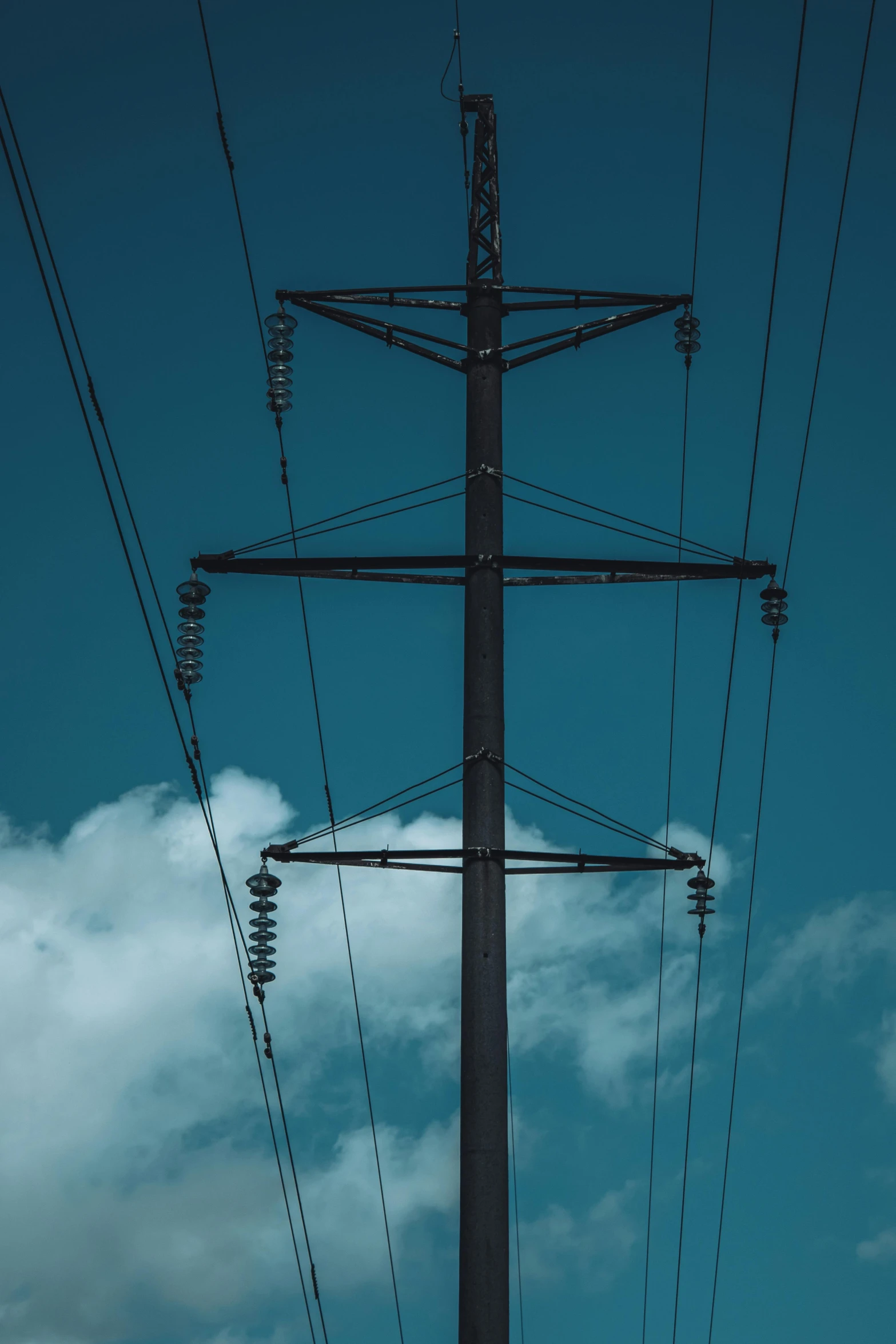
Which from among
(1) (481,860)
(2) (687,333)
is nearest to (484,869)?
(1) (481,860)

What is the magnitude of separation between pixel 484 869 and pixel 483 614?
6.82 ft

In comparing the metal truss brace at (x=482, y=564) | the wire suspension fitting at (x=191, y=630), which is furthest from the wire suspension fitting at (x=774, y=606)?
the wire suspension fitting at (x=191, y=630)

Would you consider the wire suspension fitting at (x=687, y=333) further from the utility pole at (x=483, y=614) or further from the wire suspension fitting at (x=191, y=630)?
the wire suspension fitting at (x=191, y=630)

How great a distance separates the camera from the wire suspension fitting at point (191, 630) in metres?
12.1

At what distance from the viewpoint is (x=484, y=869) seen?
11.1m

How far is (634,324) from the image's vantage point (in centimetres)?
1400

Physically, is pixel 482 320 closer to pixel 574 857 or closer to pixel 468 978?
pixel 574 857

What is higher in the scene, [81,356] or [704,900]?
[81,356]

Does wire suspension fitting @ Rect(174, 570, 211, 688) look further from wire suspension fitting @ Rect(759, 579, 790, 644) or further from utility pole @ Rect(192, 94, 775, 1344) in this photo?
wire suspension fitting @ Rect(759, 579, 790, 644)

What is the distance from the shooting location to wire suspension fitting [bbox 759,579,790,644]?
1259cm

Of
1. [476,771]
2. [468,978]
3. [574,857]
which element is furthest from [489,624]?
[468,978]

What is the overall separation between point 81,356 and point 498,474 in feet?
12.2

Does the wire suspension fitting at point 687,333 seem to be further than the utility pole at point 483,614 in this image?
Yes

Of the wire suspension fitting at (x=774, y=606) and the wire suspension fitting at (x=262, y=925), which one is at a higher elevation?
the wire suspension fitting at (x=774, y=606)
